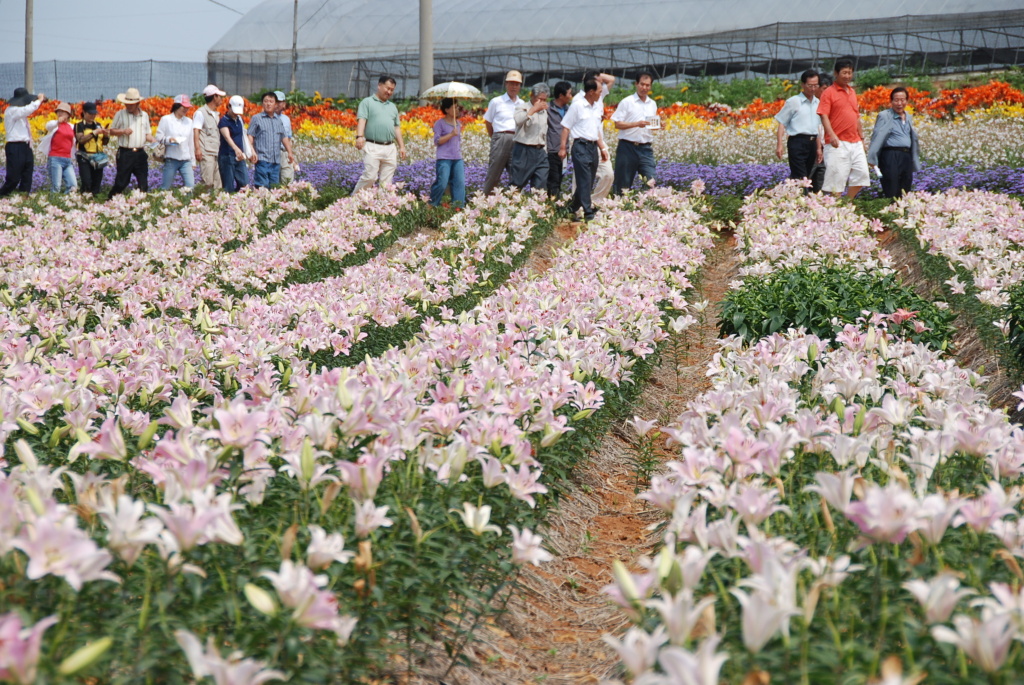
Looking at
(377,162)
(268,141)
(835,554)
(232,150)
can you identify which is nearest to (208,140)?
Answer: (232,150)

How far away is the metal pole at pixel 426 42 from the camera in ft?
54.5

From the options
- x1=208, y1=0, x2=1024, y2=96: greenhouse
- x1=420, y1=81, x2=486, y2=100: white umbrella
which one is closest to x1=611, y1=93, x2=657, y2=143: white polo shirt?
x1=420, y1=81, x2=486, y2=100: white umbrella

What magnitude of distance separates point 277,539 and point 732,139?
53.9 feet

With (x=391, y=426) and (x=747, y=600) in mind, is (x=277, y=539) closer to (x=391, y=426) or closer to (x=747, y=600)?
(x=391, y=426)

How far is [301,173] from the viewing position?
16688mm

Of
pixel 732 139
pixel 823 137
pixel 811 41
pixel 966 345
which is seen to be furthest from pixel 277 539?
pixel 811 41

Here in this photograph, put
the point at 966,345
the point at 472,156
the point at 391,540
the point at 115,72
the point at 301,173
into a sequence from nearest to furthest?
the point at 391,540, the point at 966,345, the point at 301,173, the point at 472,156, the point at 115,72

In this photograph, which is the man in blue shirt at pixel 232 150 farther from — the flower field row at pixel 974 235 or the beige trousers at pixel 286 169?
the flower field row at pixel 974 235

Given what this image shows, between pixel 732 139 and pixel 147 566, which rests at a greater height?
pixel 732 139

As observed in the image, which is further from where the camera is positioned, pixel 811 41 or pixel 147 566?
pixel 811 41

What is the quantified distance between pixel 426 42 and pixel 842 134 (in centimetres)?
899

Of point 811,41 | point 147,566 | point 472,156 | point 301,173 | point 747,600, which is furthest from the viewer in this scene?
point 811,41

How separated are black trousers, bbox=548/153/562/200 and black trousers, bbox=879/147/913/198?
3824mm

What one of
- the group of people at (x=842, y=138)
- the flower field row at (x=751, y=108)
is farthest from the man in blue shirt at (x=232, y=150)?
the flower field row at (x=751, y=108)
